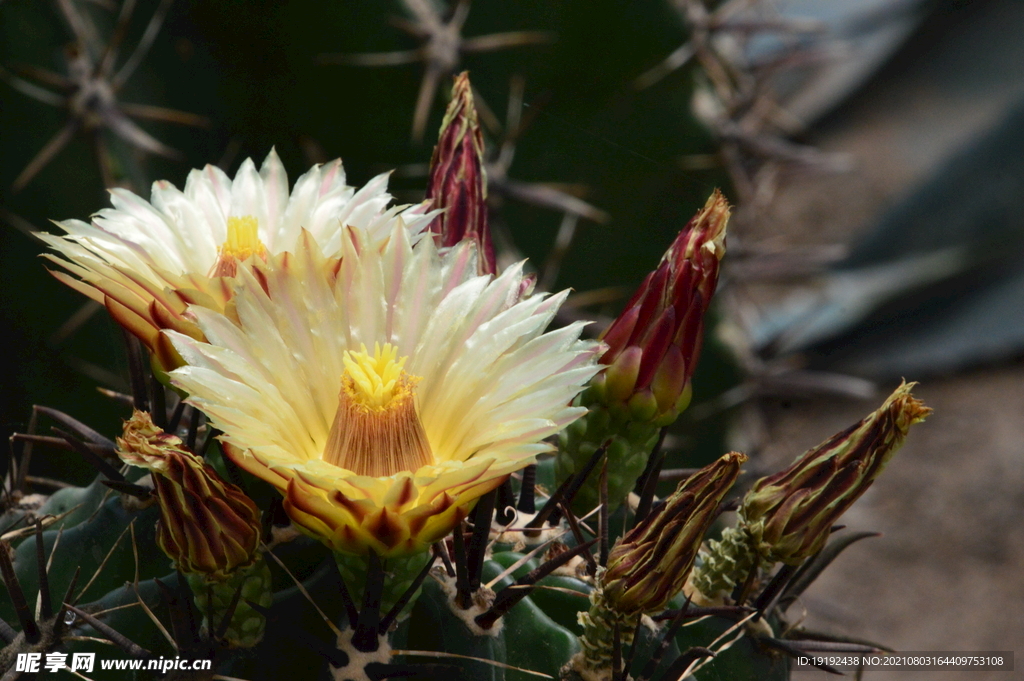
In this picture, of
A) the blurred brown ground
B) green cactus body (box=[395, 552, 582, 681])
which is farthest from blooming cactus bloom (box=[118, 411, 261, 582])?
the blurred brown ground

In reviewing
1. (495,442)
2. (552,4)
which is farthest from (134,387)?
(552,4)

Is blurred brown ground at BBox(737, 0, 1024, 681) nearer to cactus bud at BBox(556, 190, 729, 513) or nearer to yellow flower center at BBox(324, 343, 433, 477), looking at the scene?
cactus bud at BBox(556, 190, 729, 513)

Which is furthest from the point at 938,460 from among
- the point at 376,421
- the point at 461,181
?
the point at 376,421

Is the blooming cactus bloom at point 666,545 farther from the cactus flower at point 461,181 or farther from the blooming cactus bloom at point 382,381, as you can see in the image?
the cactus flower at point 461,181

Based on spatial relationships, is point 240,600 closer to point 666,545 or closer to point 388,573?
point 388,573

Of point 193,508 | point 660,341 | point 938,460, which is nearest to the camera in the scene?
point 193,508

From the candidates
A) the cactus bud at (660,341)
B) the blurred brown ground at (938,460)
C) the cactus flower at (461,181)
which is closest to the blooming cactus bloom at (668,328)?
the cactus bud at (660,341)

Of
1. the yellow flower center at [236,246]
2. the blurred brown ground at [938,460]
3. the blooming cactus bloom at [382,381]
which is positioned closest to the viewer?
the blooming cactus bloom at [382,381]
